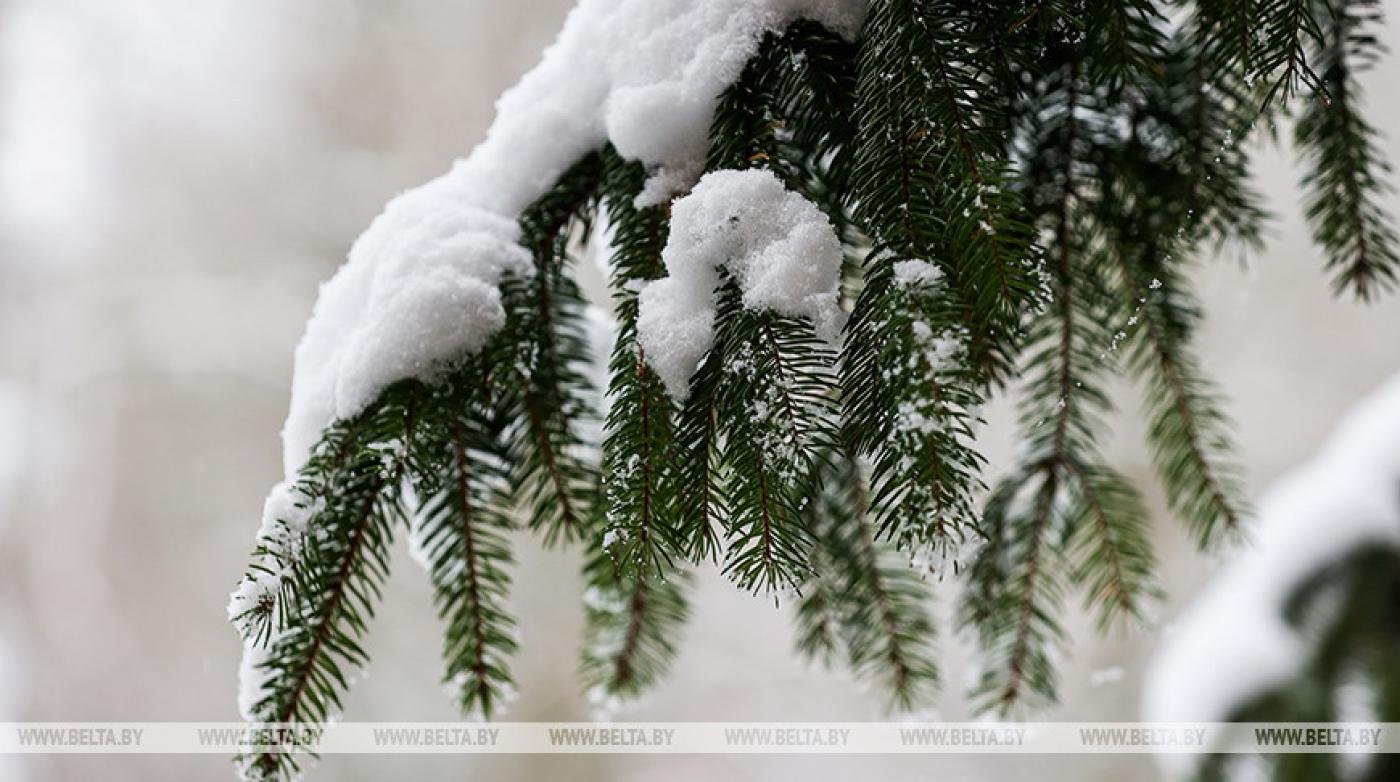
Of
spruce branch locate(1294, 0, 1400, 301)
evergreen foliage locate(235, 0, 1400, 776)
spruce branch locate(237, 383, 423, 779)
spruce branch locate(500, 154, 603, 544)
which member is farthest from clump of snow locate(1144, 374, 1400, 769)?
spruce branch locate(237, 383, 423, 779)

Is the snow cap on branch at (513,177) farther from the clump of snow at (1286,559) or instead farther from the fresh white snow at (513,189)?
the clump of snow at (1286,559)

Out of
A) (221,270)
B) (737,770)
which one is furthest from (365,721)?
(221,270)

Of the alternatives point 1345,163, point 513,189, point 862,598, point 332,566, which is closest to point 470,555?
point 332,566

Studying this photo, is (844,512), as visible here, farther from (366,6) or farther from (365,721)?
(366,6)

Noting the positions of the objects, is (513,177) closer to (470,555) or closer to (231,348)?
(470,555)

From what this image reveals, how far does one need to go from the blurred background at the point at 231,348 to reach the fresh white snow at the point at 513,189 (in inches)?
121

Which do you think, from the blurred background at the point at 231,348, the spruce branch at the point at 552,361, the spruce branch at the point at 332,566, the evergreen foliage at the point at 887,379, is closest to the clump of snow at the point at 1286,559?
the evergreen foliage at the point at 887,379

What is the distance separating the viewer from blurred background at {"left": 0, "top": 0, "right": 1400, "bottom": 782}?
342cm

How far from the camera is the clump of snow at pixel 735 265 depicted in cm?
41

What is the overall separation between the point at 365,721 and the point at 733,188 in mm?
3727

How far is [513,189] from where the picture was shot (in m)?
0.58

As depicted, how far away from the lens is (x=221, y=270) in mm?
3740

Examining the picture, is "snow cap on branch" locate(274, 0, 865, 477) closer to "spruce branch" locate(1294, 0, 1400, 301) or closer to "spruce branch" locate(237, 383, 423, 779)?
"spruce branch" locate(237, 383, 423, 779)

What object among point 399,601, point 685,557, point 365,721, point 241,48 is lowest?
point 685,557
